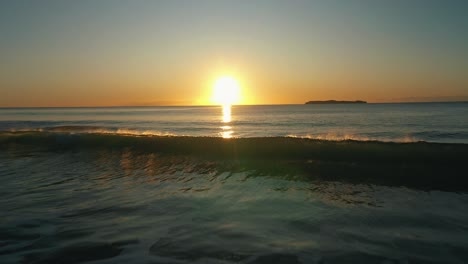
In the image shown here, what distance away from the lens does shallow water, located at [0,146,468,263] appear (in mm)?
5762

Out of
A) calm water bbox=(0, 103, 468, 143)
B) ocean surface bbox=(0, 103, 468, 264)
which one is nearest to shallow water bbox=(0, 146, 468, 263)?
ocean surface bbox=(0, 103, 468, 264)

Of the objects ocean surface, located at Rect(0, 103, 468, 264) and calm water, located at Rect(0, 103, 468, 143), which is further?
calm water, located at Rect(0, 103, 468, 143)

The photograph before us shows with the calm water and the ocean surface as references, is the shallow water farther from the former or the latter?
the calm water

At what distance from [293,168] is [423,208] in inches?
254

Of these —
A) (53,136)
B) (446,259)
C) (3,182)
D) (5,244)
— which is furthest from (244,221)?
(53,136)

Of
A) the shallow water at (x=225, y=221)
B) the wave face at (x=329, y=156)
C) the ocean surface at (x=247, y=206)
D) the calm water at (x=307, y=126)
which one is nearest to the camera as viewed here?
the shallow water at (x=225, y=221)

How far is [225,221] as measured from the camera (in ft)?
24.8

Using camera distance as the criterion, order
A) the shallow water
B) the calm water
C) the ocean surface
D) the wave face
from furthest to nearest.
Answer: the calm water
the wave face
the ocean surface
the shallow water

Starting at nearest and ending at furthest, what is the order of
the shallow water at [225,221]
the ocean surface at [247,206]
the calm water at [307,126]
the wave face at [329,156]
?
the shallow water at [225,221]
the ocean surface at [247,206]
the wave face at [329,156]
the calm water at [307,126]

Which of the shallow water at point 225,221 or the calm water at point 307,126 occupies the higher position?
the shallow water at point 225,221

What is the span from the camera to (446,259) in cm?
551

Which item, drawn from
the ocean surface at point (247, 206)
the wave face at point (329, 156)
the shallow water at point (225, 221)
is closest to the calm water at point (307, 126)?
the wave face at point (329, 156)

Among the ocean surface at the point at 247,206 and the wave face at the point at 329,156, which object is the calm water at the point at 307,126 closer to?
the wave face at the point at 329,156

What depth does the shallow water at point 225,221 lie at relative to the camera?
5.76m
